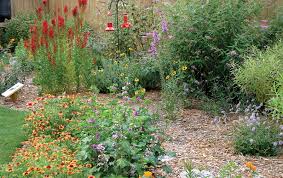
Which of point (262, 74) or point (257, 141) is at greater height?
point (262, 74)

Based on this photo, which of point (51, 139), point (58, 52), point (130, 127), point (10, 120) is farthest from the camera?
point (58, 52)

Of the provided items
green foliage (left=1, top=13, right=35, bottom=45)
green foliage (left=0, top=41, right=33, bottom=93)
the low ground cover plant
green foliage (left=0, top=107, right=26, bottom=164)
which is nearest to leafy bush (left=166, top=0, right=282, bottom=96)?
the low ground cover plant

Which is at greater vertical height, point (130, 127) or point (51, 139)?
point (130, 127)

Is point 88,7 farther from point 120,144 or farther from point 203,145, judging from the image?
point 120,144

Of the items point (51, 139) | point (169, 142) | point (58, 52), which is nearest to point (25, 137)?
point (51, 139)

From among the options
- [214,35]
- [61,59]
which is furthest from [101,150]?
[61,59]

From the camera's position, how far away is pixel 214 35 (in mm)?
7445

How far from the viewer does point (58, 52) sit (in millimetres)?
8070

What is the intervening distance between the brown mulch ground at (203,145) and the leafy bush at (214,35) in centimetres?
78

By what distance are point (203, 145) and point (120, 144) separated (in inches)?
66.3

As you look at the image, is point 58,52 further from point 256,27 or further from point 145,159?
point 145,159

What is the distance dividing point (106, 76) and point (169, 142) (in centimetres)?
284

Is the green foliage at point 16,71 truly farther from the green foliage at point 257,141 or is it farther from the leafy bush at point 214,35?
the green foliage at point 257,141

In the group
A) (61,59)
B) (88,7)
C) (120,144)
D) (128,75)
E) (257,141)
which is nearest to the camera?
(120,144)
